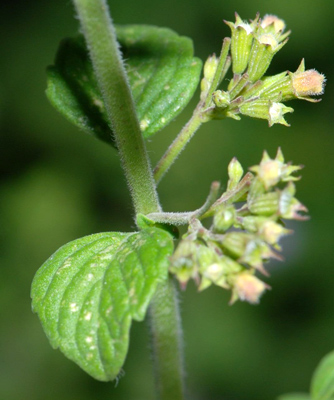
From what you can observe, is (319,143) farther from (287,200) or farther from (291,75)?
(287,200)

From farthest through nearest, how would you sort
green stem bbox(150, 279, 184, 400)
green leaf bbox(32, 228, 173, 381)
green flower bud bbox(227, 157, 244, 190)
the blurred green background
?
the blurred green background → green stem bbox(150, 279, 184, 400) → green flower bud bbox(227, 157, 244, 190) → green leaf bbox(32, 228, 173, 381)

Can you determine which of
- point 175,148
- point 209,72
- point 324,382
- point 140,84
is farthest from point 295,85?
point 324,382

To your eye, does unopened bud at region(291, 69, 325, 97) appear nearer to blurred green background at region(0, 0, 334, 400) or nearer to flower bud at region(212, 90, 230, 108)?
flower bud at region(212, 90, 230, 108)

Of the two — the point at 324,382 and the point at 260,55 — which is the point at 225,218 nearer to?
the point at 260,55

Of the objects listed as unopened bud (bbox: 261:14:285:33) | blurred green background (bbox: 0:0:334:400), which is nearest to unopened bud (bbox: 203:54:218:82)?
unopened bud (bbox: 261:14:285:33)

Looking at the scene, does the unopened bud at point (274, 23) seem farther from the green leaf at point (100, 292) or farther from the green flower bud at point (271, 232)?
the green leaf at point (100, 292)

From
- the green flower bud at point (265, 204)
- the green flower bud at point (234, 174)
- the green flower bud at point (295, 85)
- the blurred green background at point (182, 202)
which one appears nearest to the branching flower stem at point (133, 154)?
the green flower bud at point (234, 174)
